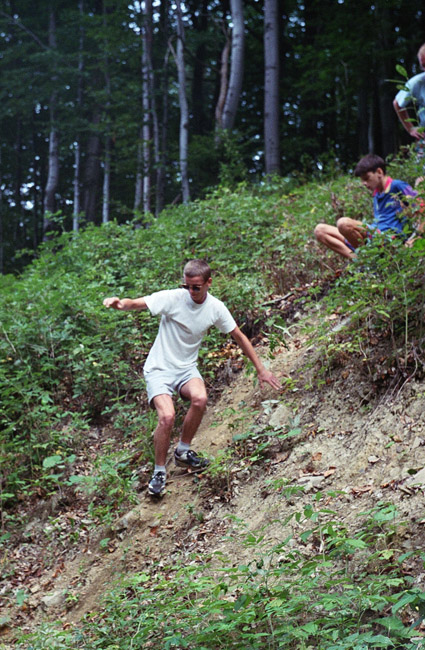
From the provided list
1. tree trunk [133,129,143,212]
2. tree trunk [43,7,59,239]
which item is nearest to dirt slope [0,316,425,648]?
tree trunk [133,129,143,212]

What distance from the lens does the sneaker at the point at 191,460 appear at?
5.51 m

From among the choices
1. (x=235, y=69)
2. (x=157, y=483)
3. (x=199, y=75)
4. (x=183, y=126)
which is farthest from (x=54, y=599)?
(x=199, y=75)

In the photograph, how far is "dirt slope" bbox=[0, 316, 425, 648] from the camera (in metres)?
4.32

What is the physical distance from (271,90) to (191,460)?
12.1 m

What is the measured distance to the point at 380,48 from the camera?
47.3 ft

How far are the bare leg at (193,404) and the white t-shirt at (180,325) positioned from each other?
0.21m

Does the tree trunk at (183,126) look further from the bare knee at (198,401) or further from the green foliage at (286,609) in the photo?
the green foliage at (286,609)

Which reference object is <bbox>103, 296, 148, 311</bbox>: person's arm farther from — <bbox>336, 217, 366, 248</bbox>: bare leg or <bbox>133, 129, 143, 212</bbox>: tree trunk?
<bbox>133, 129, 143, 212</bbox>: tree trunk

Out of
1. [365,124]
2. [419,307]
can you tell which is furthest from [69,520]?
[365,124]

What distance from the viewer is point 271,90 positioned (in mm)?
15148

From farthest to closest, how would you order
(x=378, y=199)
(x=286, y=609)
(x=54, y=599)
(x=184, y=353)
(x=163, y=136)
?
(x=163, y=136)
(x=378, y=199)
(x=184, y=353)
(x=54, y=599)
(x=286, y=609)

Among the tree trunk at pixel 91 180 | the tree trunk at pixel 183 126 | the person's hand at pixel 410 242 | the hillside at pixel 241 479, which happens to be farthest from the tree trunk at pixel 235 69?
the person's hand at pixel 410 242

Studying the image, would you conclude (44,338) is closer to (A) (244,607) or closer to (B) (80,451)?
(B) (80,451)

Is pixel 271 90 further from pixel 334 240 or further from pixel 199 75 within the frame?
pixel 334 240
